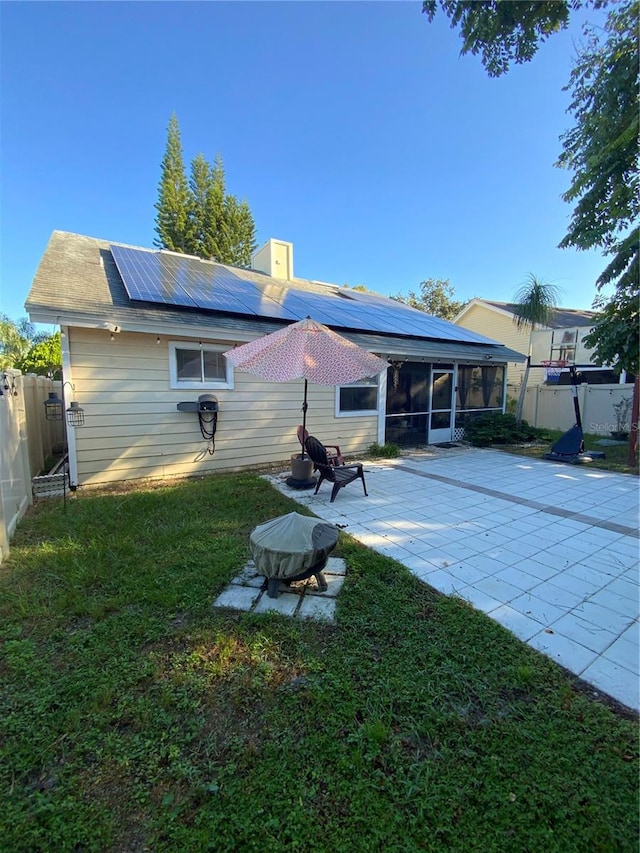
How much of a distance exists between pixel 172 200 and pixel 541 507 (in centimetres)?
2734

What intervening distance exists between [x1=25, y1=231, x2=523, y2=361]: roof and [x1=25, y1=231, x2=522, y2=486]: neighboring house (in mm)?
30

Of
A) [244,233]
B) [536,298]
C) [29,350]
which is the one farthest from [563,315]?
[29,350]

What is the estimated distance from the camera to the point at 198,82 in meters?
8.66

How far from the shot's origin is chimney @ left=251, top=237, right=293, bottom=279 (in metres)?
11.1

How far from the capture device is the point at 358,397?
26.7 feet

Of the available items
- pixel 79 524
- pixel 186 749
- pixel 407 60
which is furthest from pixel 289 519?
pixel 407 60

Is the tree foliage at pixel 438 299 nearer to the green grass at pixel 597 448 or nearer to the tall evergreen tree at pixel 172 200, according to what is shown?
the tall evergreen tree at pixel 172 200

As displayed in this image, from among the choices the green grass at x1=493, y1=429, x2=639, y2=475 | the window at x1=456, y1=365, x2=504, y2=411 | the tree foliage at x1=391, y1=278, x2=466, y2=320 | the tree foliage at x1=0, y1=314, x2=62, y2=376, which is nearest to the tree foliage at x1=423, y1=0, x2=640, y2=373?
the green grass at x1=493, y1=429, x2=639, y2=475

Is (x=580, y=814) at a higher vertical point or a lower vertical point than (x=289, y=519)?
lower

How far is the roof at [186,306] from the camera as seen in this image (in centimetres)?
506

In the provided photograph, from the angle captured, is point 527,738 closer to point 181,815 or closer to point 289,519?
point 181,815

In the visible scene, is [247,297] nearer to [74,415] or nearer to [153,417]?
[153,417]

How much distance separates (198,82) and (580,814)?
509 inches

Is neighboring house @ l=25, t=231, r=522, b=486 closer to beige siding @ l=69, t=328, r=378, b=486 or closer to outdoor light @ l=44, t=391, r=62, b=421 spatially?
beige siding @ l=69, t=328, r=378, b=486
